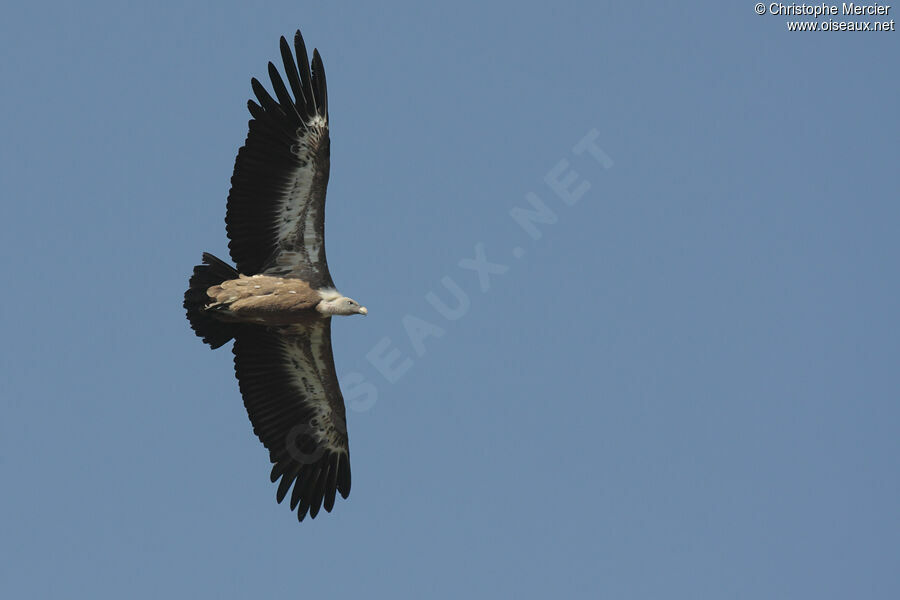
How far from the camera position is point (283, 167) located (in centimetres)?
1934

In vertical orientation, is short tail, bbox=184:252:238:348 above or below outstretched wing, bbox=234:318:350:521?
above

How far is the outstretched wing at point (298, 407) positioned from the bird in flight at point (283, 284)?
0.05ft

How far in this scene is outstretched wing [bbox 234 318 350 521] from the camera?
20344mm

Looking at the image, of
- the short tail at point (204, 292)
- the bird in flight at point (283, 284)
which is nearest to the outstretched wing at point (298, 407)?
the bird in flight at point (283, 284)

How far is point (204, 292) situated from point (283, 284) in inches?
43.2

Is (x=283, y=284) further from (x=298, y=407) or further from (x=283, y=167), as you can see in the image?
(x=298, y=407)

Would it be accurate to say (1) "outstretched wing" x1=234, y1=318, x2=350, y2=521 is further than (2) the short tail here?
Yes

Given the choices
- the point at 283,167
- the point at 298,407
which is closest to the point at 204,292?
the point at 283,167

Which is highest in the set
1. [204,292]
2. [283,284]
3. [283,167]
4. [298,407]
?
[283,167]

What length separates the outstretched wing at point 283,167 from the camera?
1923cm

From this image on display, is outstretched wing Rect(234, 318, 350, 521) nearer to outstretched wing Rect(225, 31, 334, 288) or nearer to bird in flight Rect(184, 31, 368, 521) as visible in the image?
bird in flight Rect(184, 31, 368, 521)

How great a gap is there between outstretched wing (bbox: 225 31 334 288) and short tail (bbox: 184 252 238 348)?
0.32 meters

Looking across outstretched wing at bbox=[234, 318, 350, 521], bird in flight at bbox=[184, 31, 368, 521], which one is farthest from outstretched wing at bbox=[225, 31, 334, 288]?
outstretched wing at bbox=[234, 318, 350, 521]

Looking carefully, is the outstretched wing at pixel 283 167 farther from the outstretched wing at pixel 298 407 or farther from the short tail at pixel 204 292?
the outstretched wing at pixel 298 407
